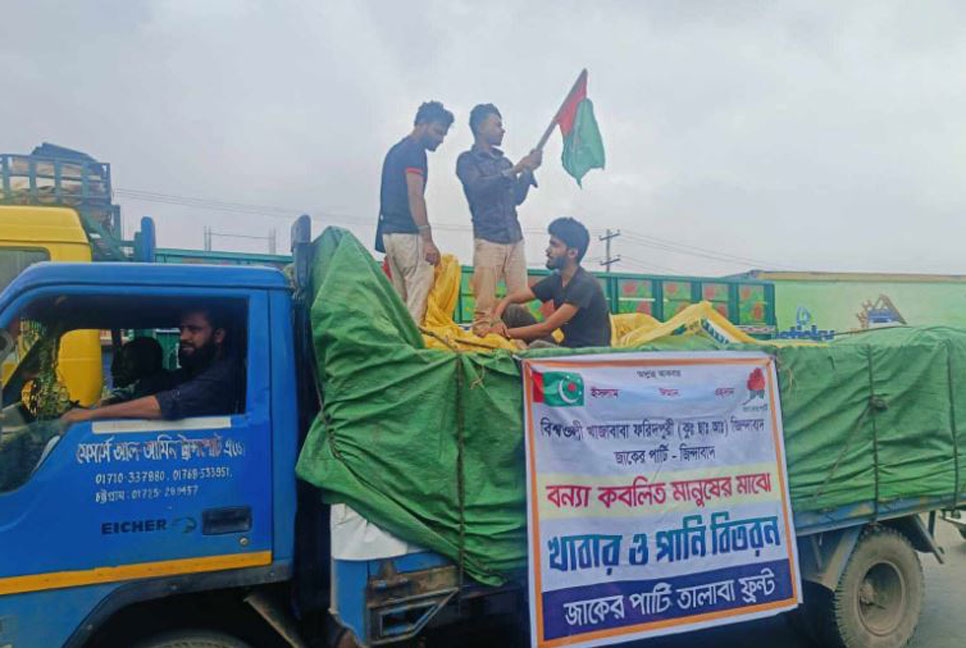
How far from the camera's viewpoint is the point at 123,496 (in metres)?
2.40

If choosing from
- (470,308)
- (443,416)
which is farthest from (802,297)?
(443,416)

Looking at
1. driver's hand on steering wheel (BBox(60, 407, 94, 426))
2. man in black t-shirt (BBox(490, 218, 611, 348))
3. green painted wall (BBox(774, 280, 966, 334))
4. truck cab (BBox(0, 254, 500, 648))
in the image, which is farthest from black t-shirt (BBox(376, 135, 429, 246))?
Answer: green painted wall (BBox(774, 280, 966, 334))

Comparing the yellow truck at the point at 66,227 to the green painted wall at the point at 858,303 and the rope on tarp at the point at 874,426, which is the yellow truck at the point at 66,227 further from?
the green painted wall at the point at 858,303

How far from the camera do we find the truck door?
90.3 inches

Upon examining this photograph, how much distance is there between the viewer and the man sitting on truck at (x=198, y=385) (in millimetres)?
2504

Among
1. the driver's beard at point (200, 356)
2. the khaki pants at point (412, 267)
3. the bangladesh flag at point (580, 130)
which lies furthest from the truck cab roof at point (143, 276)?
the bangladesh flag at point (580, 130)

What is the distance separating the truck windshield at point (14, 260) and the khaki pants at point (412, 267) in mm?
2243

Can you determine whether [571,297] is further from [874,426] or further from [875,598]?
[875,598]

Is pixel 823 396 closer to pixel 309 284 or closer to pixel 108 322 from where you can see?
pixel 309 284

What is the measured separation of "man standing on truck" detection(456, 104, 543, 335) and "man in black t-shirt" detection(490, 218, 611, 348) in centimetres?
69

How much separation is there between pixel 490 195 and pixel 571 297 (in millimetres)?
1377

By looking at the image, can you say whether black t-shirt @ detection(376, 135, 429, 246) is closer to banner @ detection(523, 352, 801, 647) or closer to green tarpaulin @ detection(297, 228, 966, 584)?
green tarpaulin @ detection(297, 228, 966, 584)

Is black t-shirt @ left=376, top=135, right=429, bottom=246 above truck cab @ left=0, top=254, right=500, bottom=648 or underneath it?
above

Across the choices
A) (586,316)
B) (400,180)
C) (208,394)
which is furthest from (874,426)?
(208,394)
